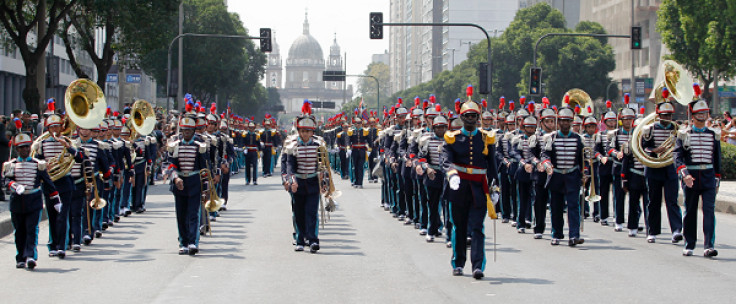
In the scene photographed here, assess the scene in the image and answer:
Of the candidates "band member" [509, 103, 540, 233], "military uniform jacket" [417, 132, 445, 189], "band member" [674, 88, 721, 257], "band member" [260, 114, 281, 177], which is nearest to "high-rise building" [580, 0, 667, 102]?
"band member" [260, 114, 281, 177]

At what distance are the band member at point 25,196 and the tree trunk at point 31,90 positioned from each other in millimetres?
14694

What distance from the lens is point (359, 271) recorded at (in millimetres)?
10102

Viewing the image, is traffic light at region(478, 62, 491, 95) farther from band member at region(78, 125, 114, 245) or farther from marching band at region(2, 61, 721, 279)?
band member at region(78, 125, 114, 245)

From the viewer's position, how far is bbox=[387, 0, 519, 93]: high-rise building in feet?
427

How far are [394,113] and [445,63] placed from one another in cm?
11936

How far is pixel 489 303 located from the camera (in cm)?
816

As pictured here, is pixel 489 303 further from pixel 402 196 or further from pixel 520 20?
pixel 520 20

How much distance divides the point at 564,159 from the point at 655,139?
4.37ft

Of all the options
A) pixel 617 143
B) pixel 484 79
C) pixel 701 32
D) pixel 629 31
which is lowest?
pixel 617 143

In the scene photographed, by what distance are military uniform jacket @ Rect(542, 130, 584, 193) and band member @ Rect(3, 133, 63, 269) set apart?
6.49 m

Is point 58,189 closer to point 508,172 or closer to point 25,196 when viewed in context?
point 25,196

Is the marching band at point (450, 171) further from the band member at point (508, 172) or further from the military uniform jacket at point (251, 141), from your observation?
the military uniform jacket at point (251, 141)

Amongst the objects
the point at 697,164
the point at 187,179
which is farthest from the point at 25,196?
the point at 697,164

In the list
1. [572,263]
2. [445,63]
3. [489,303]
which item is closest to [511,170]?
[572,263]
